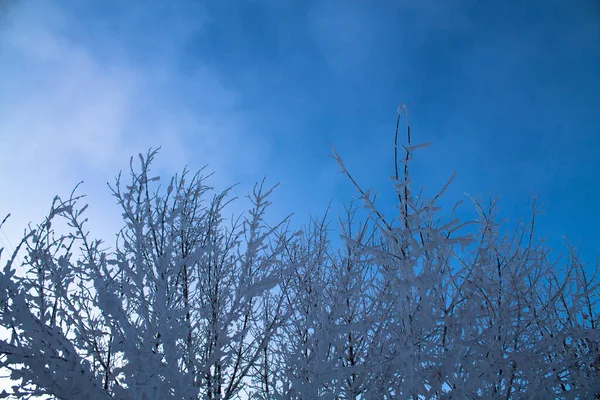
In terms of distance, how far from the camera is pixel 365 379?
2.99m

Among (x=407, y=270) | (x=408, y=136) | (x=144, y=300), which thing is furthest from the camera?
(x=144, y=300)

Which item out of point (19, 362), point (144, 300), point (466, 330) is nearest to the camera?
point (19, 362)

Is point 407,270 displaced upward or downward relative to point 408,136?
downward

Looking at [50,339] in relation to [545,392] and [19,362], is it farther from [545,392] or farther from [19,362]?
[545,392]

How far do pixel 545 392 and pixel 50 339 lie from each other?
3.07 metres

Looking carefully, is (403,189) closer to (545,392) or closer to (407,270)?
(407,270)

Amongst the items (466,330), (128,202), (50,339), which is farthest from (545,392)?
(128,202)

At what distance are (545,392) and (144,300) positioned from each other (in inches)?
112

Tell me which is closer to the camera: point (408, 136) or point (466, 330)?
point (408, 136)

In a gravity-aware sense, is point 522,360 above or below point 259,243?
below

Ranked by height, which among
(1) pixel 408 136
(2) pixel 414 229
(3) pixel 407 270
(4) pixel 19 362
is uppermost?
(1) pixel 408 136

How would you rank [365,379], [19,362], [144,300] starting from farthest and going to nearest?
[365,379] → [144,300] → [19,362]

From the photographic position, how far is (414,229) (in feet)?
6.45

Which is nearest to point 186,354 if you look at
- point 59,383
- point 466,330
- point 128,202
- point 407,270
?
point 59,383
